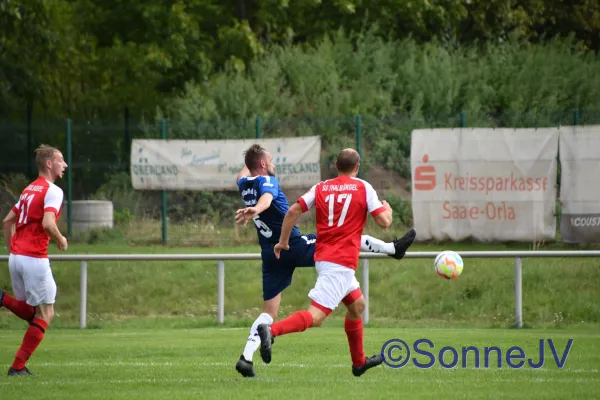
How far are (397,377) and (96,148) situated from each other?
47.9 feet

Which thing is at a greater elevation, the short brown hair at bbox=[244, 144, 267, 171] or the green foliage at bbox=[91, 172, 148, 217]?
the short brown hair at bbox=[244, 144, 267, 171]

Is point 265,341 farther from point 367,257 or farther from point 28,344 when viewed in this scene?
point 367,257

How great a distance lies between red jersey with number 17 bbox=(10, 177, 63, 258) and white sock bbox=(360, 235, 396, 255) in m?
2.83

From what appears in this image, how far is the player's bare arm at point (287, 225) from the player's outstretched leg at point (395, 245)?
72 cm

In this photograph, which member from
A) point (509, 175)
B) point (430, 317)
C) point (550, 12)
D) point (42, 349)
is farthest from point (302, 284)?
point (550, 12)

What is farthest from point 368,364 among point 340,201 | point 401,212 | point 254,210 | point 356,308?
point 401,212

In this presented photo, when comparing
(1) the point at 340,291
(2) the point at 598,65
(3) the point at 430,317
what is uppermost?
(2) the point at 598,65

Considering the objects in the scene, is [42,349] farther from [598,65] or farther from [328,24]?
[328,24]

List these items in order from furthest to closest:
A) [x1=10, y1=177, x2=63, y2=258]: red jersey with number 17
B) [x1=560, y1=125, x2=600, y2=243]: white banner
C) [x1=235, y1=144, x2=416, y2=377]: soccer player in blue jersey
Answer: [x1=560, y1=125, x2=600, y2=243]: white banner
[x1=235, y1=144, x2=416, y2=377]: soccer player in blue jersey
[x1=10, y1=177, x2=63, y2=258]: red jersey with number 17

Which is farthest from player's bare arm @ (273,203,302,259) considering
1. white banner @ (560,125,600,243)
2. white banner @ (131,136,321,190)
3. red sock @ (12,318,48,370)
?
white banner @ (131,136,321,190)

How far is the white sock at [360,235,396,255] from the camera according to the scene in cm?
1062

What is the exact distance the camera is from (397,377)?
35.3 ft

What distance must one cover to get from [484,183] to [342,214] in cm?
1142

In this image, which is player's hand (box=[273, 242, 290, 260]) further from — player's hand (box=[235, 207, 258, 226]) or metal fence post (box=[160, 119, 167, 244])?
metal fence post (box=[160, 119, 167, 244])
